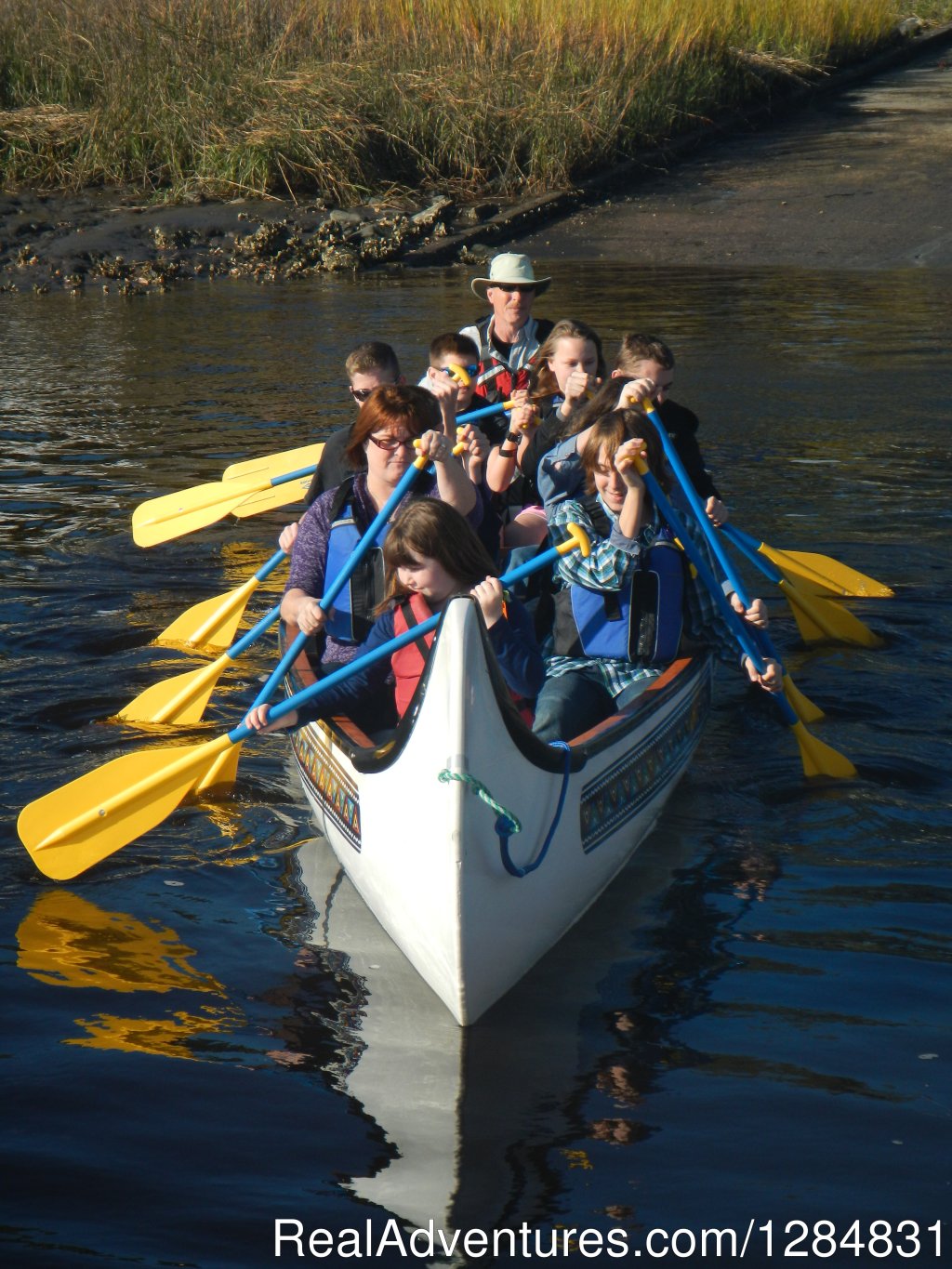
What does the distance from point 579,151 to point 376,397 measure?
14.6m

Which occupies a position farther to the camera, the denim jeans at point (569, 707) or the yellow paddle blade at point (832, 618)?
the yellow paddle blade at point (832, 618)

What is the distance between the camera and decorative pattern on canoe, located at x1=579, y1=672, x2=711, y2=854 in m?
4.24

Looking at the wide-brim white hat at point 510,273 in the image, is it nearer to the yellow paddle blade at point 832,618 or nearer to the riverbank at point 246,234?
the yellow paddle blade at point 832,618

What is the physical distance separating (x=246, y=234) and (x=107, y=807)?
13.4 meters

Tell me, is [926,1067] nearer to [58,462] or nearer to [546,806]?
[546,806]

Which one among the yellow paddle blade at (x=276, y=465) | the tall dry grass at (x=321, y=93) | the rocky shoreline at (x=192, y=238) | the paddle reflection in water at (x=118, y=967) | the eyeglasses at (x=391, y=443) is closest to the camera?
the paddle reflection in water at (x=118, y=967)

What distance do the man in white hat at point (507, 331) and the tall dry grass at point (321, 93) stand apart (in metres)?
11.2

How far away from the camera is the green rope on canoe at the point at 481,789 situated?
352 cm

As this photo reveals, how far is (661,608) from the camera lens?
→ 5020mm

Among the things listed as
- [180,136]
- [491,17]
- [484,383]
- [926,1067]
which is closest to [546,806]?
[926,1067]

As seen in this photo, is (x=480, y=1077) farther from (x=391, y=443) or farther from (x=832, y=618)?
(x=832, y=618)

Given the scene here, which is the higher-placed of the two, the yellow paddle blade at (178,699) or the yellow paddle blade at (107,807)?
the yellow paddle blade at (178,699)

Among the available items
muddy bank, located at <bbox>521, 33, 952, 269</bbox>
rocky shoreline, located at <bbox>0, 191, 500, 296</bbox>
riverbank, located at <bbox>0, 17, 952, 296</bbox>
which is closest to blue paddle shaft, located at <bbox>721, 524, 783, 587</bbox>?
muddy bank, located at <bbox>521, 33, 952, 269</bbox>

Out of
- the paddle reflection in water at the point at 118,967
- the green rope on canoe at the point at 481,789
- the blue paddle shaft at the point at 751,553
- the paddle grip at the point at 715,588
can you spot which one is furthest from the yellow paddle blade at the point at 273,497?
the green rope on canoe at the point at 481,789
